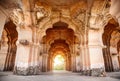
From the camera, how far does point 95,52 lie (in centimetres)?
921

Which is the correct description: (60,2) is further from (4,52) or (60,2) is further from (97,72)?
(4,52)

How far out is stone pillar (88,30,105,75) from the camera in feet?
29.5

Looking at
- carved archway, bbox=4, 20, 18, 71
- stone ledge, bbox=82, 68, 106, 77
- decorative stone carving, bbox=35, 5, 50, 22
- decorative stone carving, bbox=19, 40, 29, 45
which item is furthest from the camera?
carved archway, bbox=4, 20, 18, 71

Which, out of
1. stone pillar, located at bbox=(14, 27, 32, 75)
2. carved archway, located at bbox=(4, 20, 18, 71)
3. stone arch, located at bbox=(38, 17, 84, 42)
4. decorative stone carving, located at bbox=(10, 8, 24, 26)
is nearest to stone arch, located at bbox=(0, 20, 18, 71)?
carved archway, located at bbox=(4, 20, 18, 71)

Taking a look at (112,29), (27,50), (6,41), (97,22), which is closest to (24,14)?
(27,50)

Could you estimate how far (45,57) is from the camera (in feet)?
53.4

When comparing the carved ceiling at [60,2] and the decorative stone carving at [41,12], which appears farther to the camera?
the decorative stone carving at [41,12]

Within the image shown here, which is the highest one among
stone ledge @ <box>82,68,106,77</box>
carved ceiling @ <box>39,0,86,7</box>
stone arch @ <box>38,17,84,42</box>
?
carved ceiling @ <box>39,0,86,7</box>

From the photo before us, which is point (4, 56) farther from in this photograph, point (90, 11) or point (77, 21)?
point (90, 11)

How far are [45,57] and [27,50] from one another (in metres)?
6.91

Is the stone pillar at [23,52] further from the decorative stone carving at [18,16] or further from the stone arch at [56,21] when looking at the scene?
the stone arch at [56,21]

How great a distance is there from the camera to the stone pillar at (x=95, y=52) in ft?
29.5

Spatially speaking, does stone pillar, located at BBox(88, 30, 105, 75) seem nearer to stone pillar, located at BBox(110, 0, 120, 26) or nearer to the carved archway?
stone pillar, located at BBox(110, 0, 120, 26)

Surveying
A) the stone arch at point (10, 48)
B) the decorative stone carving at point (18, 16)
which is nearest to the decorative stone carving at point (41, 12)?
the decorative stone carving at point (18, 16)
